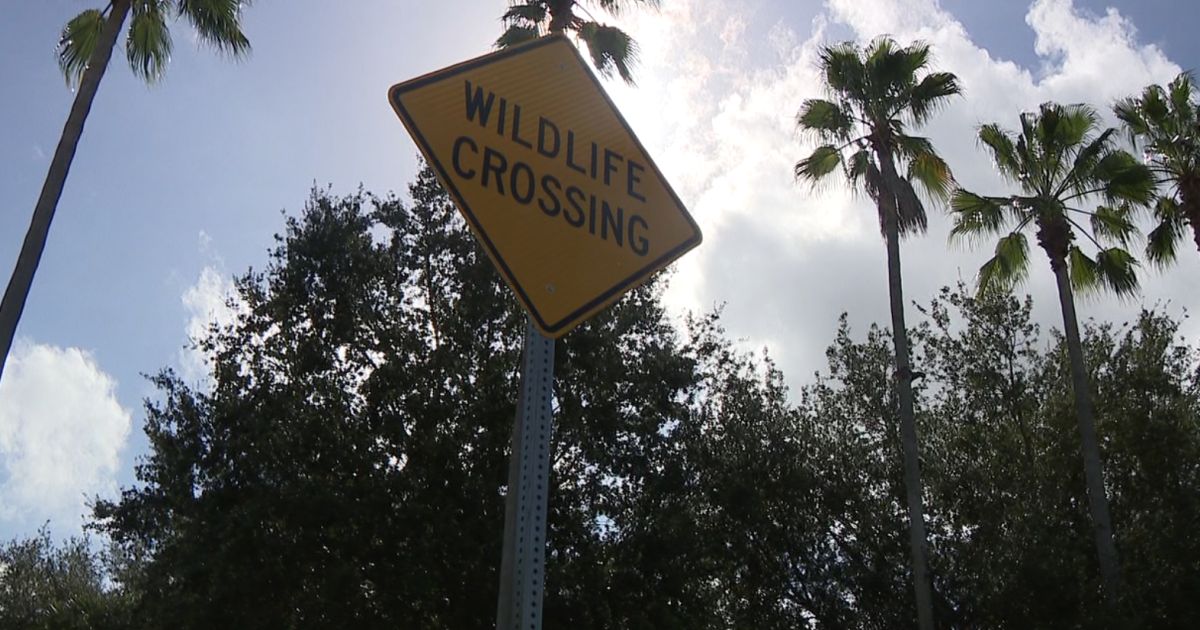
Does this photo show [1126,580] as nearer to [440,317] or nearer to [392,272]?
[440,317]

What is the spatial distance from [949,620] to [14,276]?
14.6m

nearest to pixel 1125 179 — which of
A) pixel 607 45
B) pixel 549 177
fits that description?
pixel 607 45

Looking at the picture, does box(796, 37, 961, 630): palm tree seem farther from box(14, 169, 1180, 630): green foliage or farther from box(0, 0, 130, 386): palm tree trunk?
box(0, 0, 130, 386): palm tree trunk

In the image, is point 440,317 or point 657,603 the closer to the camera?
point 657,603

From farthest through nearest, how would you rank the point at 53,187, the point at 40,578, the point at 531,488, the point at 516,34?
A: the point at 40,578, the point at 516,34, the point at 53,187, the point at 531,488

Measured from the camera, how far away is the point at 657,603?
47.1ft

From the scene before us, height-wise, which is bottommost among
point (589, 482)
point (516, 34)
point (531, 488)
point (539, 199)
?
point (531, 488)

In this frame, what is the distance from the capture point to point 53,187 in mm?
10164

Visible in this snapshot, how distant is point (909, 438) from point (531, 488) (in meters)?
14.0

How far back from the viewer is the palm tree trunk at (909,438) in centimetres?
1459

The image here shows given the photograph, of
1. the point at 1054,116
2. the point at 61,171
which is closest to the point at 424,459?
the point at 61,171

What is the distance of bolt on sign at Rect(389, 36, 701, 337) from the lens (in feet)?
7.75

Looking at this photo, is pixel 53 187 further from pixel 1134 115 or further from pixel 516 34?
pixel 1134 115

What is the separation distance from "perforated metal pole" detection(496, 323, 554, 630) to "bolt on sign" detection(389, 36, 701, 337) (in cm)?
10
